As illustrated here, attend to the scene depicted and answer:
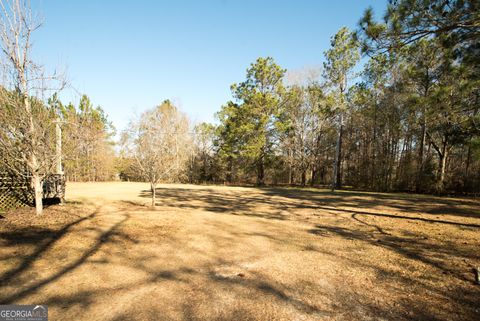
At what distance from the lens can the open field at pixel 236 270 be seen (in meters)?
2.61

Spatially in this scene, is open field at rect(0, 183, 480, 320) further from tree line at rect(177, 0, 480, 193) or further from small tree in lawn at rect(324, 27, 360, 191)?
small tree in lawn at rect(324, 27, 360, 191)

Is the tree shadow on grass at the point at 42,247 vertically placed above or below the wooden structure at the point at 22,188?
below

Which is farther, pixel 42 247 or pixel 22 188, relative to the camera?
pixel 22 188

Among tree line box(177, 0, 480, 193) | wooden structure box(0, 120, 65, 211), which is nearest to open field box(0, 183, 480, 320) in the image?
wooden structure box(0, 120, 65, 211)

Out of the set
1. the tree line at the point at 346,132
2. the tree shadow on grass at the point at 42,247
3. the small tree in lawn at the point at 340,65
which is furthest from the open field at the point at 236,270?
the small tree in lawn at the point at 340,65

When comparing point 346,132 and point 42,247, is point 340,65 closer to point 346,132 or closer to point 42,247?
point 346,132

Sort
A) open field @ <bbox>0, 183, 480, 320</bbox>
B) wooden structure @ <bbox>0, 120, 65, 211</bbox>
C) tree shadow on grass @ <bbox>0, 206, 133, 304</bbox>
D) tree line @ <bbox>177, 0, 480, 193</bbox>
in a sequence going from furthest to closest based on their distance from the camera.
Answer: tree line @ <bbox>177, 0, 480, 193</bbox> < wooden structure @ <bbox>0, 120, 65, 211</bbox> < tree shadow on grass @ <bbox>0, 206, 133, 304</bbox> < open field @ <bbox>0, 183, 480, 320</bbox>

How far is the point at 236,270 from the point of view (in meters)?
3.69

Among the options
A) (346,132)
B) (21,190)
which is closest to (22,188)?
(21,190)

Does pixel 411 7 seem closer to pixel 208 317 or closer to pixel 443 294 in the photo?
pixel 443 294

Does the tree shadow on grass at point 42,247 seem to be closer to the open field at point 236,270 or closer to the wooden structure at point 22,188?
the open field at point 236,270

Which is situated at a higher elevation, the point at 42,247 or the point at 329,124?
the point at 329,124

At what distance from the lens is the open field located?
2.61 meters

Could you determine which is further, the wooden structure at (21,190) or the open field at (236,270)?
the wooden structure at (21,190)
